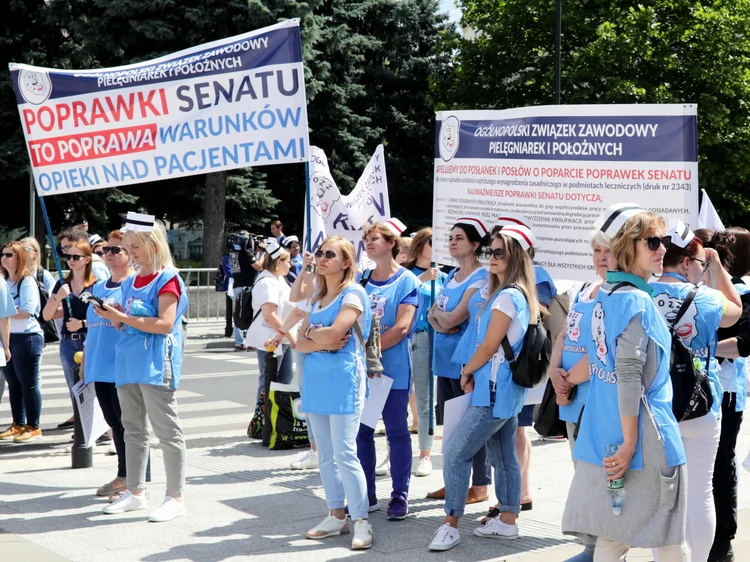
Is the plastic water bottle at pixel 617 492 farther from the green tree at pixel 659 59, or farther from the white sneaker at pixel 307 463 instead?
the green tree at pixel 659 59

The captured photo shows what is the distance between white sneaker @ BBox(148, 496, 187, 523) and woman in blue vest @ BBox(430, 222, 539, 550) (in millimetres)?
1726

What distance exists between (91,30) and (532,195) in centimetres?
2248

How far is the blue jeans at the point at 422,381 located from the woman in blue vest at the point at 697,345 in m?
2.98

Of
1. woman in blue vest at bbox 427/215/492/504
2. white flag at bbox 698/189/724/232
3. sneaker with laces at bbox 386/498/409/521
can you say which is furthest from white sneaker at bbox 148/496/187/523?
white flag at bbox 698/189/724/232

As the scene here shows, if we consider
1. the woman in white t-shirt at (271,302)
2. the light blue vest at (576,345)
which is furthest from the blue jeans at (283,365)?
the light blue vest at (576,345)

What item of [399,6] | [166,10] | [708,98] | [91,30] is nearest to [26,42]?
[91,30]

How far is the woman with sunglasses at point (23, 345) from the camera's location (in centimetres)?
888

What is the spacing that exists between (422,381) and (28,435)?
12.4 ft

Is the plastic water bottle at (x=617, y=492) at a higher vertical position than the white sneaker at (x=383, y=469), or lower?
higher

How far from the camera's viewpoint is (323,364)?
18.8 ft

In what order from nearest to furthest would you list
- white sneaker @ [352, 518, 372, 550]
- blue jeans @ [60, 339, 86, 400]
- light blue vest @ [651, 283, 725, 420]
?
light blue vest @ [651, 283, 725, 420] → white sneaker @ [352, 518, 372, 550] → blue jeans @ [60, 339, 86, 400]

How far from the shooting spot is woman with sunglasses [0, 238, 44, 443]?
29.1 ft

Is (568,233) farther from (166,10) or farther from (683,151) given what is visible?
(166,10)

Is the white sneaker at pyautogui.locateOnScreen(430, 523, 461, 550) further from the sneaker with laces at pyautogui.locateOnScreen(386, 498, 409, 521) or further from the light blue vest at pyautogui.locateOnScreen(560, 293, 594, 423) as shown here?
the light blue vest at pyautogui.locateOnScreen(560, 293, 594, 423)
